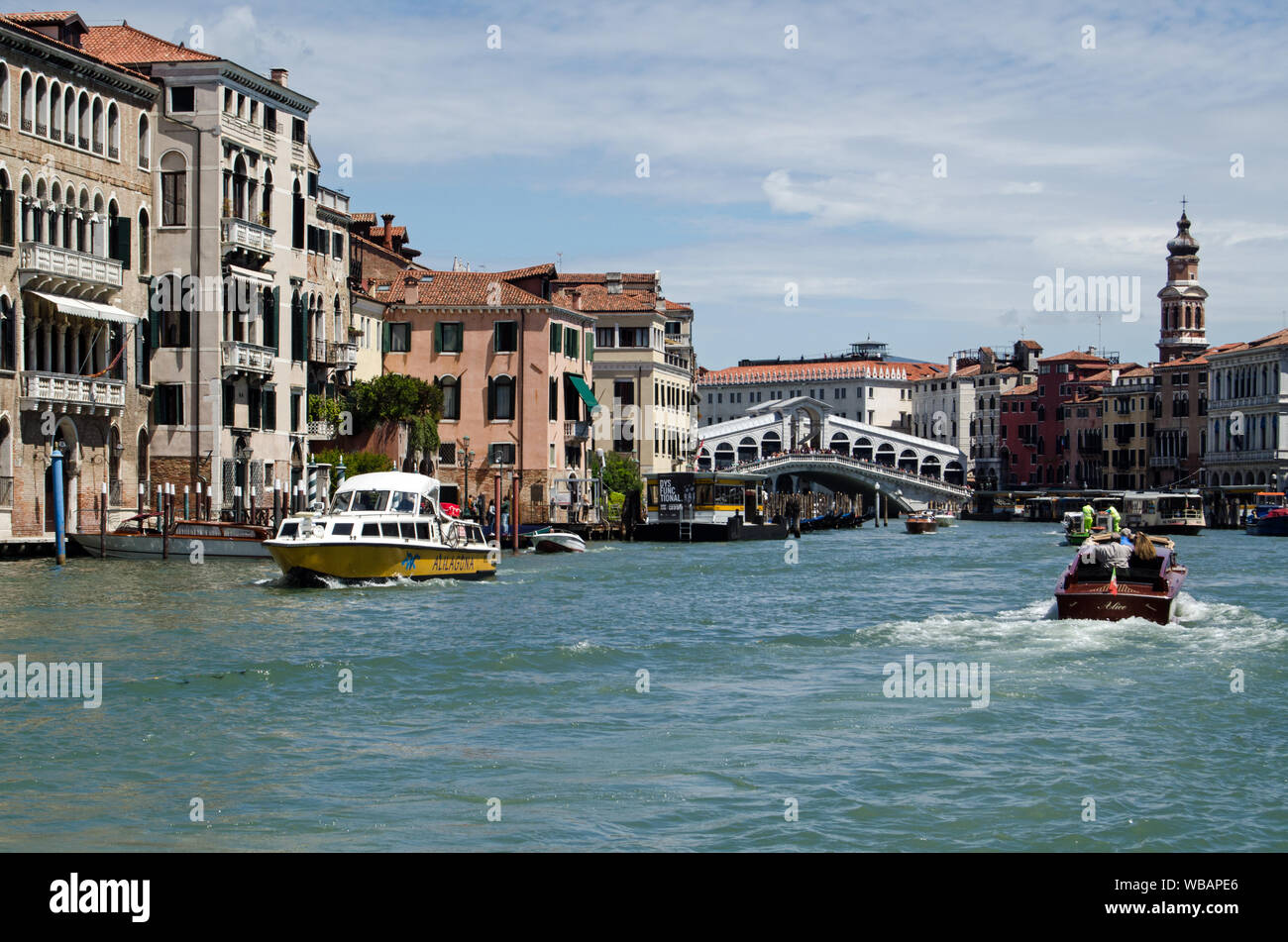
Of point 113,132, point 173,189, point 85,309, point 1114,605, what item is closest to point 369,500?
point 85,309

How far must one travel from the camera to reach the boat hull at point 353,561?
1039 inches

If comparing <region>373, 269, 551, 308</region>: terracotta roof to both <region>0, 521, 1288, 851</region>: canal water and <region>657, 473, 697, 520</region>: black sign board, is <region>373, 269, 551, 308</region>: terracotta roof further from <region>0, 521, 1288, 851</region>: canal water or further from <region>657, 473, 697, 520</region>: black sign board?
<region>0, 521, 1288, 851</region>: canal water

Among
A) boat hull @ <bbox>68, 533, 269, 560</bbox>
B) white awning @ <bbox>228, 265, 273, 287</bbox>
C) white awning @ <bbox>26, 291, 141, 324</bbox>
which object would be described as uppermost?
white awning @ <bbox>228, 265, 273, 287</bbox>

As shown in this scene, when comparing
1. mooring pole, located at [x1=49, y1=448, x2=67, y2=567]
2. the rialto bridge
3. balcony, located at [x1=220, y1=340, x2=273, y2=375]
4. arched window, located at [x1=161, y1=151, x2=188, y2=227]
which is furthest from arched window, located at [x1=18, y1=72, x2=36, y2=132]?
the rialto bridge

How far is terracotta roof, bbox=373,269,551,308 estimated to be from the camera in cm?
5191

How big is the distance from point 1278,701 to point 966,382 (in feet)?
365

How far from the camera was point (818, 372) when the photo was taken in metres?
132

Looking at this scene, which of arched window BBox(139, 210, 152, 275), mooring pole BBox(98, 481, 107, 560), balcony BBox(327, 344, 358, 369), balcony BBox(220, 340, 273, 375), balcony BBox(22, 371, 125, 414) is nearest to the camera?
mooring pole BBox(98, 481, 107, 560)

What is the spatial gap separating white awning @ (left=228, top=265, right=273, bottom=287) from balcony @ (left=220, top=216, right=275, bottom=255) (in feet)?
1.66

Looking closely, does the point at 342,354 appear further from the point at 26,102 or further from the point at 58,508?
the point at 58,508

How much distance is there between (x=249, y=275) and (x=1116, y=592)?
24.1 meters
